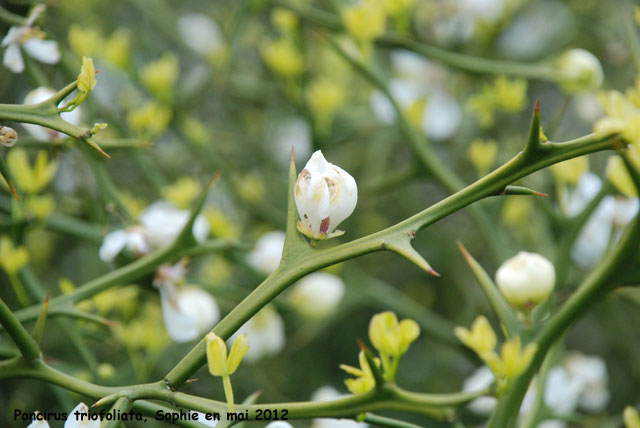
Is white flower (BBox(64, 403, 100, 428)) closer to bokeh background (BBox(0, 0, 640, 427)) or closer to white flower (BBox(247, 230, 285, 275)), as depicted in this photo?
bokeh background (BBox(0, 0, 640, 427))

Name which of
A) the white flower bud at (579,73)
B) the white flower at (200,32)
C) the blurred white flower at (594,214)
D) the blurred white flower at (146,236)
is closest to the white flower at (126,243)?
the blurred white flower at (146,236)

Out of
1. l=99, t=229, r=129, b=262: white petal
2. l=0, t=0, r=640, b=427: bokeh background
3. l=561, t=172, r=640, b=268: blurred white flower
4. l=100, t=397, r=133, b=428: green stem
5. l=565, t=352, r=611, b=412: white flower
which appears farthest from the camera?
l=565, t=352, r=611, b=412: white flower

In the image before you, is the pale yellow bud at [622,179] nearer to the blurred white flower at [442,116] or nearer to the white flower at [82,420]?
the white flower at [82,420]

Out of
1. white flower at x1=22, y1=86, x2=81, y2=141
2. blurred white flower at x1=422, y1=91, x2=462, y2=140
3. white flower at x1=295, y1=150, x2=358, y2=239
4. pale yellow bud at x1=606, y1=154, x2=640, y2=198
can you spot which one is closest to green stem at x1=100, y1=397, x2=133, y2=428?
white flower at x1=295, y1=150, x2=358, y2=239

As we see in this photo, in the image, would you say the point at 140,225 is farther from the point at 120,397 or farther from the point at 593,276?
the point at 593,276

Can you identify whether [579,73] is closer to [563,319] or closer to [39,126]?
[563,319]

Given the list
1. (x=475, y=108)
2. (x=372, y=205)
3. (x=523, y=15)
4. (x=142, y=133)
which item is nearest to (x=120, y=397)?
(x=142, y=133)

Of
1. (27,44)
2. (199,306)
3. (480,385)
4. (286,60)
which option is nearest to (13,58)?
(27,44)
